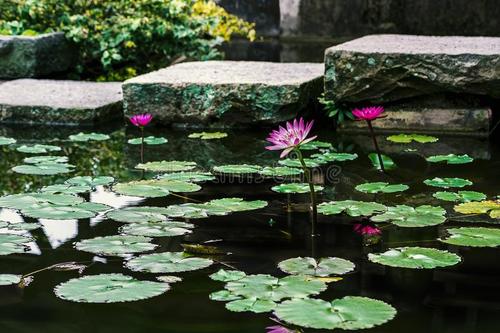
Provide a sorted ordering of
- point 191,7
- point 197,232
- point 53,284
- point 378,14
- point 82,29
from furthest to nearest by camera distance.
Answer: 1. point 378,14
2. point 191,7
3. point 82,29
4. point 197,232
5. point 53,284

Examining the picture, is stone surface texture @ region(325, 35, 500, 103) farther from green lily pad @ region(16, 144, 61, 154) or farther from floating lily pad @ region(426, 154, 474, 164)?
green lily pad @ region(16, 144, 61, 154)

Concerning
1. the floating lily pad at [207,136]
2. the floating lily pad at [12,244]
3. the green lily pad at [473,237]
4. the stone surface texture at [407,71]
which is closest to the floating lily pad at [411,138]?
the stone surface texture at [407,71]

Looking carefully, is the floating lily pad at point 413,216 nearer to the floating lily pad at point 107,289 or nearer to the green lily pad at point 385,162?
the green lily pad at point 385,162

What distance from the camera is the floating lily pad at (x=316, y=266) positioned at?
210cm

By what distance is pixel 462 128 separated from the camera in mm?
4055

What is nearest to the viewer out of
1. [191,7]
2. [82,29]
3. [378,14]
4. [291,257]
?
[291,257]

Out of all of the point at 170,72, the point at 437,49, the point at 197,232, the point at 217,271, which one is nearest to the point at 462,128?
the point at 437,49

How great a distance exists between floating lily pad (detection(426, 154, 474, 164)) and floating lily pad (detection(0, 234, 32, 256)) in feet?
5.79

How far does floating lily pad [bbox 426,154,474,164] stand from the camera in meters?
3.38

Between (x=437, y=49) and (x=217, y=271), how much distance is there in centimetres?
229

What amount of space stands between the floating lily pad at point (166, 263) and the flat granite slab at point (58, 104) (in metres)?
2.29

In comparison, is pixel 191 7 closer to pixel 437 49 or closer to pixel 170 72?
pixel 170 72

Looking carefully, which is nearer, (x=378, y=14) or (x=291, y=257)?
(x=291, y=257)

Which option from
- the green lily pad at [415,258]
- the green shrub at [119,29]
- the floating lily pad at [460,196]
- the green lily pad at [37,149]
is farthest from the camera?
the green shrub at [119,29]
